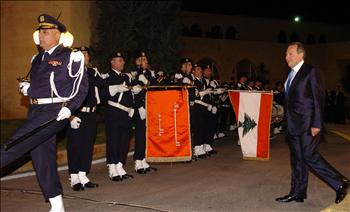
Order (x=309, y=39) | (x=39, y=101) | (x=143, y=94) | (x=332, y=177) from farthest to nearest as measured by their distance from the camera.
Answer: (x=309, y=39)
(x=143, y=94)
(x=332, y=177)
(x=39, y=101)

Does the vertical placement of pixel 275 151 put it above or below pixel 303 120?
below

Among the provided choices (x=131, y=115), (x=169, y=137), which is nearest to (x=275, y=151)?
(x=169, y=137)

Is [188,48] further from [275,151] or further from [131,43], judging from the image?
[275,151]

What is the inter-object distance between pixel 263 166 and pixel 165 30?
284 inches

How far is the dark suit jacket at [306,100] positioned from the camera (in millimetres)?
6414

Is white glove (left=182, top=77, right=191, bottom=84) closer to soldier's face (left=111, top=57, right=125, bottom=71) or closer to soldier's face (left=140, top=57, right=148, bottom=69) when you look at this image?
soldier's face (left=140, top=57, right=148, bottom=69)

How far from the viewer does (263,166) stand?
9.58 meters

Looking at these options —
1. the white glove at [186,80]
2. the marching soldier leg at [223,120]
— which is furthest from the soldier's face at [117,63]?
the marching soldier leg at [223,120]

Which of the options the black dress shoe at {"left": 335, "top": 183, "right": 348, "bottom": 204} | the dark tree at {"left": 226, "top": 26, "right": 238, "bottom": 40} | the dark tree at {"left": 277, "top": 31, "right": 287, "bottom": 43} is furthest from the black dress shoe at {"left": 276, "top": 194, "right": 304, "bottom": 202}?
the dark tree at {"left": 277, "top": 31, "right": 287, "bottom": 43}

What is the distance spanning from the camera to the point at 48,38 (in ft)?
19.1

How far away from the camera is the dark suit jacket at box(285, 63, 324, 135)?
6414mm

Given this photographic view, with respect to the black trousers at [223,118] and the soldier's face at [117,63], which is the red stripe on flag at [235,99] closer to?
the soldier's face at [117,63]

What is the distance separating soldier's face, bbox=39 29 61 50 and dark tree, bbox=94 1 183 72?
8.80m

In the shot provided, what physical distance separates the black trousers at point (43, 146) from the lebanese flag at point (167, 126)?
134 inches
